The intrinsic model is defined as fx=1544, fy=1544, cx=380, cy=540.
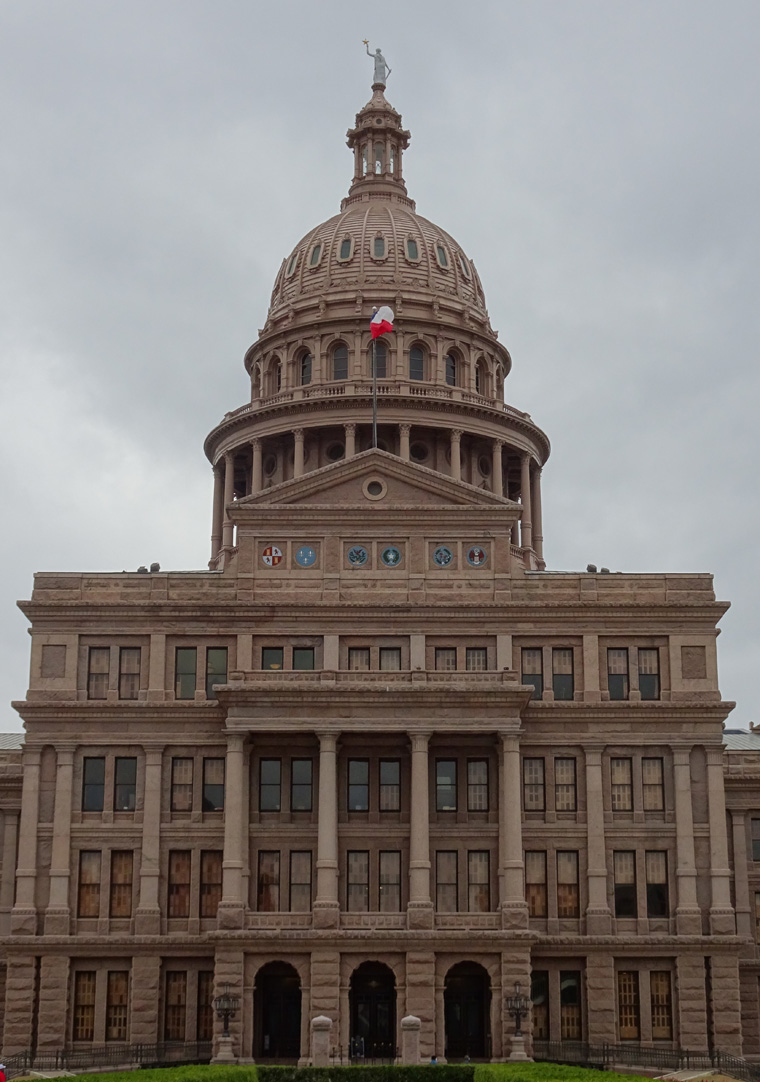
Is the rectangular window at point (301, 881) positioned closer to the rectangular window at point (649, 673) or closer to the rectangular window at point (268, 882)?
the rectangular window at point (268, 882)

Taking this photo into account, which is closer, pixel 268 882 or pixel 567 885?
pixel 268 882

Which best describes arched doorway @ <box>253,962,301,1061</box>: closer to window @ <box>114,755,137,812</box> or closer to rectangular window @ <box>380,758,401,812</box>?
rectangular window @ <box>380,758,401,812</box>

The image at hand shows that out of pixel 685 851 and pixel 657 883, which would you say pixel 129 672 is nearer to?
pixel 657 883

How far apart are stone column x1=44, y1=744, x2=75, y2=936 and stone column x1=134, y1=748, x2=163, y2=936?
120 inches

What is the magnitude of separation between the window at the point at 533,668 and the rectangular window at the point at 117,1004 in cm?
2042

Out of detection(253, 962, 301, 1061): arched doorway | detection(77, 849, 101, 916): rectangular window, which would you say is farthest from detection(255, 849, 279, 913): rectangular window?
detection(77, 849, 101, 916): rectangular window

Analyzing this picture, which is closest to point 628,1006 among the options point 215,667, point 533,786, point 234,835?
point 533,786

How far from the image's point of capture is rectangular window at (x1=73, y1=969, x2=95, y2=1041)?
62.1m

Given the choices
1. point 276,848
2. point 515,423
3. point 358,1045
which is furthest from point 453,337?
point 358,1045

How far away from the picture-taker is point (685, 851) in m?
63.6

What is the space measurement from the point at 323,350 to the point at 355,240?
8.70 metres

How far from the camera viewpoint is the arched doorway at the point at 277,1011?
61438mm

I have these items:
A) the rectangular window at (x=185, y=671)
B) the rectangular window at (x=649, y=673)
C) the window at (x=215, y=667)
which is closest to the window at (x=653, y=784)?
the rectangular window at (x=649, y=673)

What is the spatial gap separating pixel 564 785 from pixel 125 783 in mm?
18394
